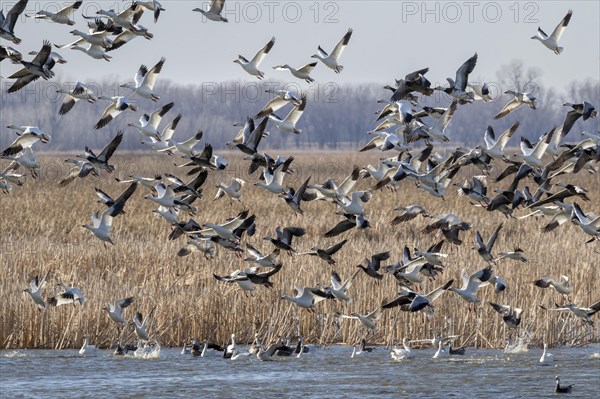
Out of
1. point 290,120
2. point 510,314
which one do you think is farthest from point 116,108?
point 510,314

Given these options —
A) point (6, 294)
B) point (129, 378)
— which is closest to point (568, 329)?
point (129, 378)

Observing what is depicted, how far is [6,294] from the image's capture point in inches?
627

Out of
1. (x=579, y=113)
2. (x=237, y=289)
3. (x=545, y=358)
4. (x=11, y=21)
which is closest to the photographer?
(x=11, y=21)

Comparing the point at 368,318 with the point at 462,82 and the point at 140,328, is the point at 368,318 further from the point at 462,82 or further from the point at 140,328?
the point at 462,82

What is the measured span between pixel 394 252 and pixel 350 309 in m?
4.53

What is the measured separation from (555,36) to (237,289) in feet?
17.9

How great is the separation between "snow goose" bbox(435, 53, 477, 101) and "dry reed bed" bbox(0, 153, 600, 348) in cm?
330

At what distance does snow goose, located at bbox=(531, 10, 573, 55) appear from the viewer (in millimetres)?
14273

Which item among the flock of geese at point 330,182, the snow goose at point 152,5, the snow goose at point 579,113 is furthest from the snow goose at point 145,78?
the snow goose at point 579,113

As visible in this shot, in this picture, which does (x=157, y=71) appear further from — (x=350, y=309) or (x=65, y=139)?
(x=65, y=139)

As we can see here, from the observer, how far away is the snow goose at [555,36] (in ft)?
46.8

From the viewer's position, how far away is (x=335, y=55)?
15.0 metres

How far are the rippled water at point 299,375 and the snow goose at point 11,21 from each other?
3885 mm

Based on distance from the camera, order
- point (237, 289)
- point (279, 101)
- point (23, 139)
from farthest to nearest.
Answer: point (237, 289) < point (279, 101) < point (23, 139)
